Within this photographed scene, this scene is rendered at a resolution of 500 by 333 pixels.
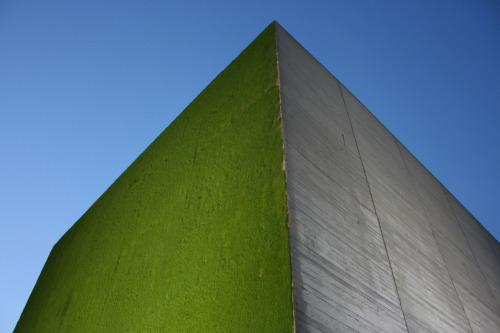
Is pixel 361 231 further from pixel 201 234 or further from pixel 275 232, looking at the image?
pixel 201 234

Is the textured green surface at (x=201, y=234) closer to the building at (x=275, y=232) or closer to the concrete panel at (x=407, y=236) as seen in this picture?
the building at (x=275, y=232)

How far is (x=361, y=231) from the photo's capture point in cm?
196

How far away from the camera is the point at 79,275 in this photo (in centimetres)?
333

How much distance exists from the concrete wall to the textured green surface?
0.36 ft

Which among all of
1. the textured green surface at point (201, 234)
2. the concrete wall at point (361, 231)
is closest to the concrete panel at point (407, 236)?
the concrete wall at point (361, 231)

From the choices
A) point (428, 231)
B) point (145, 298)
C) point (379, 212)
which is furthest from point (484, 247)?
point (145, 298)

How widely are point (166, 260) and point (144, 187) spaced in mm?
1285

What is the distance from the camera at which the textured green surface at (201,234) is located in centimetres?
146

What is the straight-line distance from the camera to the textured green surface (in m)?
1.46

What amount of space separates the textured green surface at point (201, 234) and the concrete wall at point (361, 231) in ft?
0.36

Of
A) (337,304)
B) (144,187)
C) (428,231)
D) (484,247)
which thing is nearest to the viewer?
(337,304)

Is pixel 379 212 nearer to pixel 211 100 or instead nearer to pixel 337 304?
pixel 337 304

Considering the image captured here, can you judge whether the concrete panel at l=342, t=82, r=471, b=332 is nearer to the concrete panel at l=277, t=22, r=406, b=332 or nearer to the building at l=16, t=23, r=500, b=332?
the building at l=16, t=23, r=500, b=332

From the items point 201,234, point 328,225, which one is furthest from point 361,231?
point 201,234
